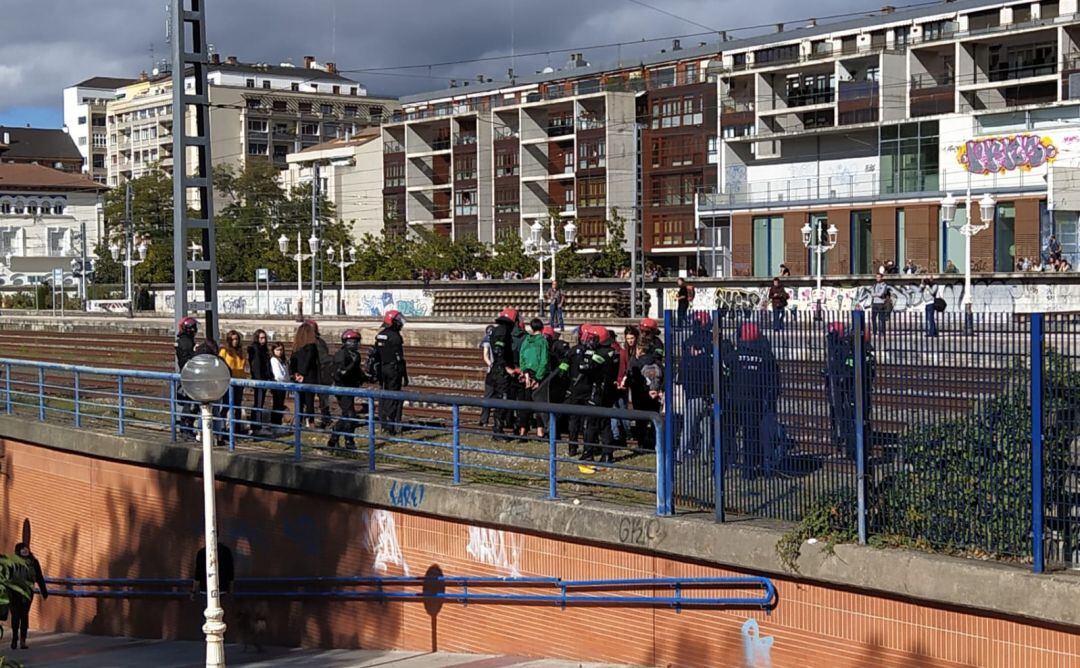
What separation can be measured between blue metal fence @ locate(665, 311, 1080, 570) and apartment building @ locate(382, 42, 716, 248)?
2387 inches

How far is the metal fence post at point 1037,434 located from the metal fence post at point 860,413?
123 centimetres

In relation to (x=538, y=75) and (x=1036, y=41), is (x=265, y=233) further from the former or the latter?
(x=1036, y=41)

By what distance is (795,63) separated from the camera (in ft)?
230

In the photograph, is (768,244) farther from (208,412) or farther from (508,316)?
(208,412)

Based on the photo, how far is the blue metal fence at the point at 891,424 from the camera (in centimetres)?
841

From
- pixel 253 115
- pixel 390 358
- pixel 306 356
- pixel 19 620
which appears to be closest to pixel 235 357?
pixel 306 356

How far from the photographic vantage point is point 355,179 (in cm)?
10606

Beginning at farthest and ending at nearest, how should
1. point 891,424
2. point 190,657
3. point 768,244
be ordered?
point 768,244 < point 190,657 < point 891,424

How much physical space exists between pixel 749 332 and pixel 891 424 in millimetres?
1378

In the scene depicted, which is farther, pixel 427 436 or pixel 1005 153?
pixel 1005 153

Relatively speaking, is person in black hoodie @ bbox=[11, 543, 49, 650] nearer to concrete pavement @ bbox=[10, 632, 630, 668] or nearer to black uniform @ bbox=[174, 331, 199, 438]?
concrete pavement @ bbox=[10, 632, 630, 668]

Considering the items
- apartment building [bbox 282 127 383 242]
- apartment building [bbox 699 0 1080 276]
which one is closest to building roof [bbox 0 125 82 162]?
apartment building [bbox 282 127 383 242]

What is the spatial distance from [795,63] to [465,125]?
29.1 metres

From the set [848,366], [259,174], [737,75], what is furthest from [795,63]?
[848,366]
